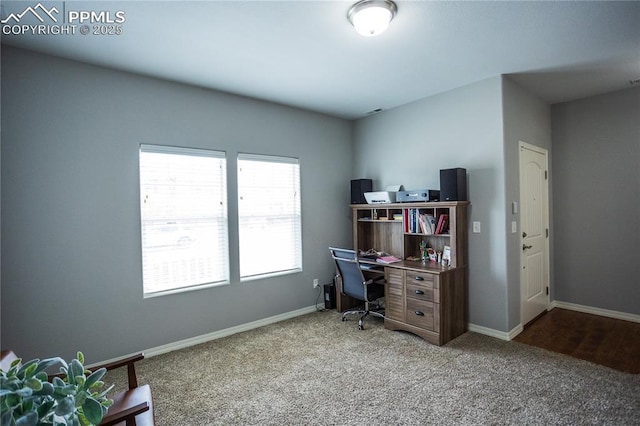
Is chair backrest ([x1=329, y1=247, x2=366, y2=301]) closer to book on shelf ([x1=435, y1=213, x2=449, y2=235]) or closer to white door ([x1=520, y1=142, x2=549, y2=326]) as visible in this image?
book on shelf ([x1=435, y1=213, x2=449, y2=235])

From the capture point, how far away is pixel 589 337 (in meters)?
3.25

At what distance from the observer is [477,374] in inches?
101

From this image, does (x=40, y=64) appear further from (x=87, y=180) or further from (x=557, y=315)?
(x=557, y=315)

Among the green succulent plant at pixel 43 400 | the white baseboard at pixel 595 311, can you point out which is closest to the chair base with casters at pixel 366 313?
the white baseboard at pixel 595 311

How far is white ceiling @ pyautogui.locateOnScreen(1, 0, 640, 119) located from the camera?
211cm

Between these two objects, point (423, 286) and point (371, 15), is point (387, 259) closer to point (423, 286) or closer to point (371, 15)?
point (423, 286)

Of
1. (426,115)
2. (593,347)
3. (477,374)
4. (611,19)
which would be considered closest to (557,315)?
(593,347)

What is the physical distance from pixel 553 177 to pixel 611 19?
2400mm

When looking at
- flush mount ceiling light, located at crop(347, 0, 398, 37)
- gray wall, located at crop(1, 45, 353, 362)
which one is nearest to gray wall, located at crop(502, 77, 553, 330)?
flush mount ceiling light, located at crop(347, 0, 398, 37)

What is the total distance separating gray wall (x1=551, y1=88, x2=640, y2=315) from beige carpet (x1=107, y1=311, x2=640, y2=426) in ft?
5.58

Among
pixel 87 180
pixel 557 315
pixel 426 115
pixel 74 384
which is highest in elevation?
pixel 426 115

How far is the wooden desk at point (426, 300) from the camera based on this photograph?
3.17m

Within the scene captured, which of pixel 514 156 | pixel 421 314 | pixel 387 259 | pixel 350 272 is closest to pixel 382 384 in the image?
pixel 421 314

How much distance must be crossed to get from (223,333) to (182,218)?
4.38ft
